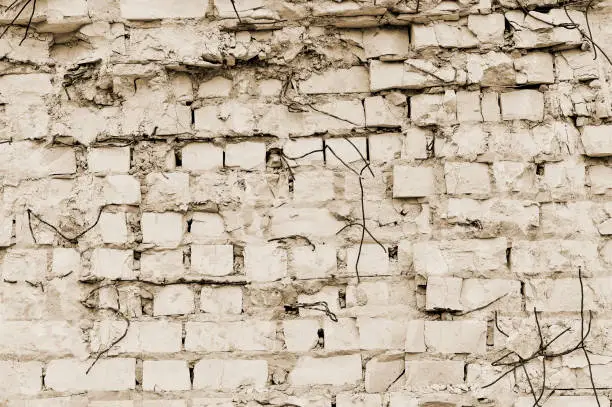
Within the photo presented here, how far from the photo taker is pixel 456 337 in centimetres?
244

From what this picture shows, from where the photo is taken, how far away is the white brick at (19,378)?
2441 mm

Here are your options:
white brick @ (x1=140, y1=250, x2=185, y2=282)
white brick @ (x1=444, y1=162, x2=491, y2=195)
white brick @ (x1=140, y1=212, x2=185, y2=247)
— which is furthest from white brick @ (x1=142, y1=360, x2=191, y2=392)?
white brick @ (x1=444, y1=162, x2=491, y2=195)

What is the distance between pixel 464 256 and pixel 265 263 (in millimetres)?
633

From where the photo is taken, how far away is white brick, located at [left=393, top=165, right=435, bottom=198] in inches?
98.3

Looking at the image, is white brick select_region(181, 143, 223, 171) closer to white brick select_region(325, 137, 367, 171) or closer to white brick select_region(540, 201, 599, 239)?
white brick select_region(325, 137, 367, 171)

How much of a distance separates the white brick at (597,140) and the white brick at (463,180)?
1.12 feet

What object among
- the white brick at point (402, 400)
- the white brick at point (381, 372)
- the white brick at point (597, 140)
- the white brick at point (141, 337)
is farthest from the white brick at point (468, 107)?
the white brick at point (141, 337)

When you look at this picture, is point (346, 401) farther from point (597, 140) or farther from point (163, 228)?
point (597, 140)

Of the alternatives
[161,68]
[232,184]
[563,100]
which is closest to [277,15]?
[161,68]

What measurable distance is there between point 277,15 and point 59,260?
1.06m

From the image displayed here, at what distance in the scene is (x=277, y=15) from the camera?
2.53 metres

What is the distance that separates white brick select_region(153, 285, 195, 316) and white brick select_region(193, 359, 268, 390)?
174mm

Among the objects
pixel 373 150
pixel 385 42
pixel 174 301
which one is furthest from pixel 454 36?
pixel 174 301

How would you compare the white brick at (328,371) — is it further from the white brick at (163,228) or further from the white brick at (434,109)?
the white brick at (434,109)
